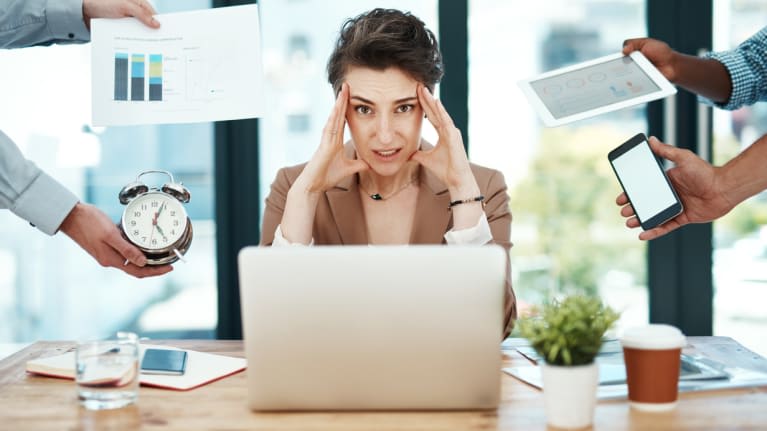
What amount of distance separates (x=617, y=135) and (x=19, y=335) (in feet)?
8.35

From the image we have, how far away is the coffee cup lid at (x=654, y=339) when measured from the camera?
1.29 meters

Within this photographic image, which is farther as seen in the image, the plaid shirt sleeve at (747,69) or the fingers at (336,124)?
the plaid shirt sleeve at (747,69)

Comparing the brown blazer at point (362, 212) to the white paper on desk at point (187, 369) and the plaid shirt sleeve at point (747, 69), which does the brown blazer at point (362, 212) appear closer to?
the white paper on desk at point (187, 369)

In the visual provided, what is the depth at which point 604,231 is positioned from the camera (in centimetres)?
335

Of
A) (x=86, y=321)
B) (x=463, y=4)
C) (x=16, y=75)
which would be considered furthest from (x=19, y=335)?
(x=463, y=4)

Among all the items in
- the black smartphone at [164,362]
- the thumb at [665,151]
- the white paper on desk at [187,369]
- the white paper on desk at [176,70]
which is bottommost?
the white paper on desk at [187,369]

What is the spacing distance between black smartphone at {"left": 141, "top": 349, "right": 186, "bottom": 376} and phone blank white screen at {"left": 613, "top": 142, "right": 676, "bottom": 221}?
1.02 metres

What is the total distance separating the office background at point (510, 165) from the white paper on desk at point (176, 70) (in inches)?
50.3

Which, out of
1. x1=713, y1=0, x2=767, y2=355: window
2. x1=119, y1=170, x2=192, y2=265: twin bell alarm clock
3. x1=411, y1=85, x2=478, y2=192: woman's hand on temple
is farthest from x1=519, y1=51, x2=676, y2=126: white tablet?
x1=713, y1=0, x2=767, y2=355: window

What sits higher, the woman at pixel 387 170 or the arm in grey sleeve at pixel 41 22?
the arm in grey sleeve at pixel 41 22

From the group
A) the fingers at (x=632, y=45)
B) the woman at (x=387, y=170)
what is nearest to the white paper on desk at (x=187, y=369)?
the woman at (x=387, y=170)

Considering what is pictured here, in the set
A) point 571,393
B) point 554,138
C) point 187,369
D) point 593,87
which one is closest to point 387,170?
point 593,87

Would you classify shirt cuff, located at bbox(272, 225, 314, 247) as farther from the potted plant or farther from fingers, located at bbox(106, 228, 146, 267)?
the potted plant

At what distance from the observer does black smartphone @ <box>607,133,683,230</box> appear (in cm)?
174
